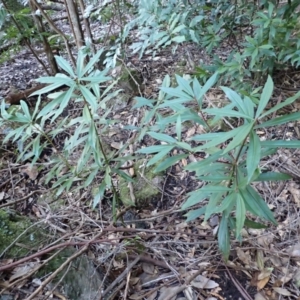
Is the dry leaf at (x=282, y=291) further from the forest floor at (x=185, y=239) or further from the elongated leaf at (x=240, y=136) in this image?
the elongated leaf at (x=240, y=136)

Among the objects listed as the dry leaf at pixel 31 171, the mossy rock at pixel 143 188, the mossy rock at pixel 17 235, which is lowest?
the mossy rock at pixel 143 188

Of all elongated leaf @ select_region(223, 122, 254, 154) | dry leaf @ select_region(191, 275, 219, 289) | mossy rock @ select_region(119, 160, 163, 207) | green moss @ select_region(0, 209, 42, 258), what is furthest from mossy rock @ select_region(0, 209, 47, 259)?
elongated leaf @ select_region(223, 122, 254, 154)

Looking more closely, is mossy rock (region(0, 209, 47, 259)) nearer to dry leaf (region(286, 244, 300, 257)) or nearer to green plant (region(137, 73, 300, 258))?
green plant (region(137, 73, 300, 258))

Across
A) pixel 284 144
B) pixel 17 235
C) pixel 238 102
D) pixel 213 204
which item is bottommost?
pixel 17 235

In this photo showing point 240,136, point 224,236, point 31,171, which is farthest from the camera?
point 31,171

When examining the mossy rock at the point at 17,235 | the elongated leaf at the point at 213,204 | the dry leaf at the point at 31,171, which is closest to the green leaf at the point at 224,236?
the elongated leaf at the point at 213,204

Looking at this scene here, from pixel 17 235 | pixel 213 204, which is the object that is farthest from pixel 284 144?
pixel 17 235

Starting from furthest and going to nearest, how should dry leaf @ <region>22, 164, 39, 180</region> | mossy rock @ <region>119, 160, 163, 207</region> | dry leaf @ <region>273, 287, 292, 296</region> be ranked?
dry leaf @ <region>22, 164, 39, 180</region>
mossy rock @ <region>119, 160, 163, 207</region>
dry leaf @ <region>273, 287, 292, 296</region>

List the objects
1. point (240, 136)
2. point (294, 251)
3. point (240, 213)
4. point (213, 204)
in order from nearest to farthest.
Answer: point (240, 136) → point (240, 213) → point (213, 204) → point (294, 251)

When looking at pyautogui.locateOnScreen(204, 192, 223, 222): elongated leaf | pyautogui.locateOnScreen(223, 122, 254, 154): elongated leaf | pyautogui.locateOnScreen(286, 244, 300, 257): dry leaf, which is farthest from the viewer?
pyautogui.locateOnScreen(286, 244, 300, 257): dry leaf

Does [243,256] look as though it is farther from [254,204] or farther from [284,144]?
[284,144]

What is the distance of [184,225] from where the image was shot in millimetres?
1530

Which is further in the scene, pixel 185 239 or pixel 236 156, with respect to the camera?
pixel 185 239

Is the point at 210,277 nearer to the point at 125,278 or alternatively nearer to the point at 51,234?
the point at 125,278
